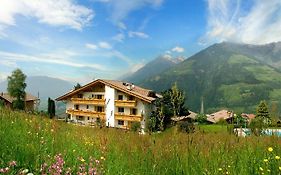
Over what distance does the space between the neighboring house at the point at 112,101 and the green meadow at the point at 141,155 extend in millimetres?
48877

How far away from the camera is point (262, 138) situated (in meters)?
5.26

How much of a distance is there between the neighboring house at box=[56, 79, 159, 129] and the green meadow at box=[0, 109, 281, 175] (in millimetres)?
48877

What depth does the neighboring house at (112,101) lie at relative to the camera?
190 ft

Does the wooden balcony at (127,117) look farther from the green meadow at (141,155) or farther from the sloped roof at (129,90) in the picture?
the green meadow at (141,155)

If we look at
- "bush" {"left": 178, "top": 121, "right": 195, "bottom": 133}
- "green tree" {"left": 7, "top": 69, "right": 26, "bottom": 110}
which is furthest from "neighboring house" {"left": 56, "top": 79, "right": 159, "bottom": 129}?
"bush" {"left": 178, "top": 121, "right": 195, "bottom": 133}

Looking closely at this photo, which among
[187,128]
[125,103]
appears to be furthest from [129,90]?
[187,128]

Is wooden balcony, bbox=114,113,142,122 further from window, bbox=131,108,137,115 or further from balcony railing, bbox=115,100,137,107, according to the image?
balcony railing, bbox=115,100,137,107

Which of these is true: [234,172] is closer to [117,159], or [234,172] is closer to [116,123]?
[117,159]

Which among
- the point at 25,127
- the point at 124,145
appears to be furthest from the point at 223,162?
the point at 25,127

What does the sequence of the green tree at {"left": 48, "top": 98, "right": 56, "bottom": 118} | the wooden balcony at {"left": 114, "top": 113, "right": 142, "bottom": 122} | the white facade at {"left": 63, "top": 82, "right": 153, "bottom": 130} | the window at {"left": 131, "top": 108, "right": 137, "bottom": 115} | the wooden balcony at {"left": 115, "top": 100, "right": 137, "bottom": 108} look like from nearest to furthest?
the green tree at {"left": 48, "top": 98, "right": 56, "bottom": 118} < the wooden balcony at {"left": 114, "top": 113, "right": 142, "bottom": 122} < the wooden balcony at {"left": 115, "top": 100, "right": 137, "bottom": 108} < the white facade at {"left": 63, "top": 82, "right": 153, "bottom": 130} < the window at {"left": 131, "top": 108, "right": 137, "bottom": 115}

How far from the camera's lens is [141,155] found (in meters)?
5.09

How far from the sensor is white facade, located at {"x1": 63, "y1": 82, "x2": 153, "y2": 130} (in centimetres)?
5819

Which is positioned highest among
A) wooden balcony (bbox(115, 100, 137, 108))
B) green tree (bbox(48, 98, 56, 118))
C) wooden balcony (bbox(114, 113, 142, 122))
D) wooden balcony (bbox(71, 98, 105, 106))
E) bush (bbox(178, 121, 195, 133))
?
wooden balcony (bbox(71, 98, 105, 106))

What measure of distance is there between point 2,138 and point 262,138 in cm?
423
